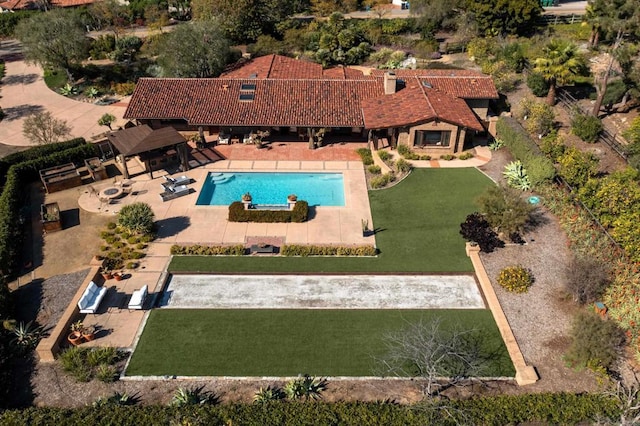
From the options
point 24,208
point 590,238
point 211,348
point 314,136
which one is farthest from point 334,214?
point 24,208

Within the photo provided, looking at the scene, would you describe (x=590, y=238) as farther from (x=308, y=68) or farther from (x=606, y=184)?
(x=308, y=68)

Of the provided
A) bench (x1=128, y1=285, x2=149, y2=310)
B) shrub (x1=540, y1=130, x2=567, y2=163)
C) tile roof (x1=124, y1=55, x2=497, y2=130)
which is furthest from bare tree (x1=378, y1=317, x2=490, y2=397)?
tile roof (x1=124, y1=55, x2=497, y2=130)

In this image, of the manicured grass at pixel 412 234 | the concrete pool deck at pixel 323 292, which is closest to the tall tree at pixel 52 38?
the manicured grass at pixel 412 234

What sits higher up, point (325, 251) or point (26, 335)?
point (26, 335)

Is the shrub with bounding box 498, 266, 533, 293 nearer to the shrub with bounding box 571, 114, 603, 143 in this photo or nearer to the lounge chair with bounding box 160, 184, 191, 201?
the shrub with bounding box 571, 114, 603, 143

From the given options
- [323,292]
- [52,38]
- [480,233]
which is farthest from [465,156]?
[52,38]

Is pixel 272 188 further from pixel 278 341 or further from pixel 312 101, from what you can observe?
pixel 278 341

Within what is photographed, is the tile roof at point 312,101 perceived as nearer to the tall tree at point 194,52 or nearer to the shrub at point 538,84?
the shrub at point 538,84
